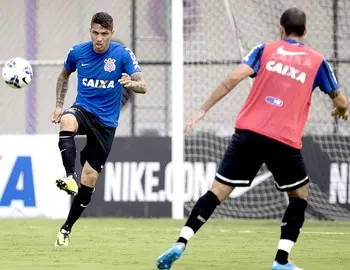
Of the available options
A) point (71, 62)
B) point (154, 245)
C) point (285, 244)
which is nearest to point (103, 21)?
point (71, 62)

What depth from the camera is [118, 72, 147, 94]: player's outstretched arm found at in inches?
415

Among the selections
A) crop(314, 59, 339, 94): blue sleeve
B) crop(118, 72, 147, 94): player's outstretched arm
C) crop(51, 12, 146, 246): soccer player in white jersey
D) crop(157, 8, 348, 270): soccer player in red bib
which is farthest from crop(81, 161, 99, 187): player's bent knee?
crop(314, 59, 339, 94): blue sleeve

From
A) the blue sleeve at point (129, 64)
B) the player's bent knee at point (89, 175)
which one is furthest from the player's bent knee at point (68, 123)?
the blue sleeve at point (129, 64)

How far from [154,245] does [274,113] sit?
11.0 ft

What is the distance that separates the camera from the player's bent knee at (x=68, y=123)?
11422 mm

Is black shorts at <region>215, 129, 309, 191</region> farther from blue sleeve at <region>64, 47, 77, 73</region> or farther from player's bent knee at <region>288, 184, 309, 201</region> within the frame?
blue sleeve at <region>64, 47, 77, 73</region>

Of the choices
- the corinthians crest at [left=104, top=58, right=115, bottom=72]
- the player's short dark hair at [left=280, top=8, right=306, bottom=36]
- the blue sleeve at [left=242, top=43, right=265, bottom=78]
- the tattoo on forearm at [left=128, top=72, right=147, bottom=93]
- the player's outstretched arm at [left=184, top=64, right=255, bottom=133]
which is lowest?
the tattoo on forearm at [left=128, top=72, right=147, bottom=93]

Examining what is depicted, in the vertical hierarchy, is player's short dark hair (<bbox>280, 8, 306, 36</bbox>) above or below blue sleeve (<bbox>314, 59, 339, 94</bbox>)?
above

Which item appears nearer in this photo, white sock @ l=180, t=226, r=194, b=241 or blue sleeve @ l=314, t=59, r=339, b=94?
white sock @ l=180, t=226, r=194, b=241

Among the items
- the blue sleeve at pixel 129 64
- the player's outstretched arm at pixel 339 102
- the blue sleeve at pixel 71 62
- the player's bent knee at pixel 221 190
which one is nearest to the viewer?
the player's bent knee at pixel 221 190

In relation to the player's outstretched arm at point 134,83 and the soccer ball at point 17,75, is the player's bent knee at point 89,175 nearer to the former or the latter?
the player's outstretched arm at point 134,83

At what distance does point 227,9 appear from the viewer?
16922mm

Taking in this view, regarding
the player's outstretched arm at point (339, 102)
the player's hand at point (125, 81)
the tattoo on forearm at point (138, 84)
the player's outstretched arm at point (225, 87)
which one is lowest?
the tattoo on forearm at point (138, 84)

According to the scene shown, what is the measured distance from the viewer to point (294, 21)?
28.3 feet
